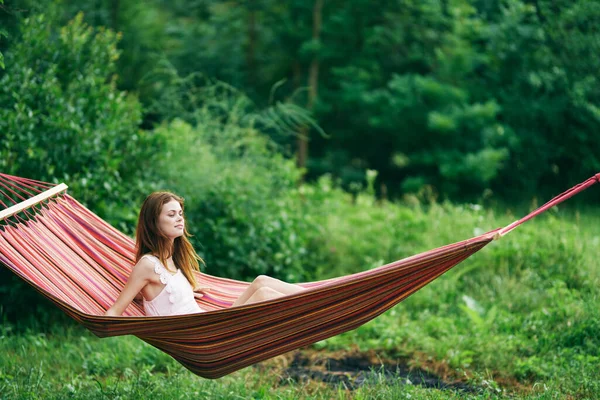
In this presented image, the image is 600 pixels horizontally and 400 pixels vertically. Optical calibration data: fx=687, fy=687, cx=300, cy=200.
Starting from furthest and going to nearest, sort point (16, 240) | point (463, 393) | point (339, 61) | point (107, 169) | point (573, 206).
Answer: point (339, 61)
point (573, 206)
point (107, 169)
point (463, 393)
point (16, 240)

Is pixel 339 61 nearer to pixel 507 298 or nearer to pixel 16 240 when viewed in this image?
pixel 507 298

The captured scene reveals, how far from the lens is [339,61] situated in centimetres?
951

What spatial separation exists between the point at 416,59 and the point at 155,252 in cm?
695

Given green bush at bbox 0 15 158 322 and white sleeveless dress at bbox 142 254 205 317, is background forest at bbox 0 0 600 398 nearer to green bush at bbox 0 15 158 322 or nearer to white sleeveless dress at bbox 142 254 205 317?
green bush at bbox 0 15 158 322

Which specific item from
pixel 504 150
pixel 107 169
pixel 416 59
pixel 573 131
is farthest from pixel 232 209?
pixel 416 59

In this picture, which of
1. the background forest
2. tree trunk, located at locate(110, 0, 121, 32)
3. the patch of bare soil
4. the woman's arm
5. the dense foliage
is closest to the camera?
the woman's arm

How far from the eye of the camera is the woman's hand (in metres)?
2.80

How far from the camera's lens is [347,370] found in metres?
3.44

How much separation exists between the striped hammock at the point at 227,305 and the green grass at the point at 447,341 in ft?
1.45

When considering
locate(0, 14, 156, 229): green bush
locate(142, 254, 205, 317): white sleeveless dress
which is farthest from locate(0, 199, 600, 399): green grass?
locate(0, 14, 156, 229): green bush

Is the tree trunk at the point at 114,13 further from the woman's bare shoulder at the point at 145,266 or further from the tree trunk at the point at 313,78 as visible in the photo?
the woman's bare shoulder at the point at 145,266

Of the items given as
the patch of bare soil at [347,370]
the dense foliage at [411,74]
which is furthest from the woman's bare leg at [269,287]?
the dense foliage at [411,74]

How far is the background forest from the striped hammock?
0.48m

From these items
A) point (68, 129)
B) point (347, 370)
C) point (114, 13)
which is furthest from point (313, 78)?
point (347, 370)
